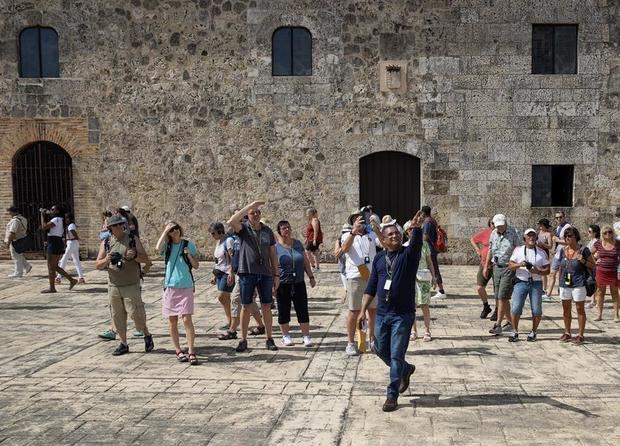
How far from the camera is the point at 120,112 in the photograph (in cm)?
1634

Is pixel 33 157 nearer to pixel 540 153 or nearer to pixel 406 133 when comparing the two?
pixel 406 133

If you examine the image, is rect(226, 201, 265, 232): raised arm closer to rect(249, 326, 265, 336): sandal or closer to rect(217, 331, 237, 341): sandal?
rect(217, 331, 237, 341): sandal

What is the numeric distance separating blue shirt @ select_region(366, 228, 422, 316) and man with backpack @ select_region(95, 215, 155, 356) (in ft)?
10.2

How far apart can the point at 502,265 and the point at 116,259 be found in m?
5.07

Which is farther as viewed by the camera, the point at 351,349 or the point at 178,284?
the point at 351,349

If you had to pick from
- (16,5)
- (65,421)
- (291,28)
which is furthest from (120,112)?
(65,421)

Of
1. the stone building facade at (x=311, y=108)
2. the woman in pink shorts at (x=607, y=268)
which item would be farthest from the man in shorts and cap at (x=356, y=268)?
the stone building facade at (x=311, y=108)

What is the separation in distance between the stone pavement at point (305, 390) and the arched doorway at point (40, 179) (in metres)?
7.37

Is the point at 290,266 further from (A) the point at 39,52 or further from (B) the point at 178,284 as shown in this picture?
(A) the point at 39,52

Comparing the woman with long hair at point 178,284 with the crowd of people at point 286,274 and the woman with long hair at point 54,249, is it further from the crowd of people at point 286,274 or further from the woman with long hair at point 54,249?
the woman with long hair at point 54,249

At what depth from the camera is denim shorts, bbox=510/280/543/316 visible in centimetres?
855

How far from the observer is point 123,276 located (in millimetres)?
7914

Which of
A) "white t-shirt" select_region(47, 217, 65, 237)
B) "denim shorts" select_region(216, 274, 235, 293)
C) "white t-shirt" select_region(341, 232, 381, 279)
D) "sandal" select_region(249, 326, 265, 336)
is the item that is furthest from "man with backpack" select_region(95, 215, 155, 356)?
"white t-shirt" select_region(47, 217, 65, 237)

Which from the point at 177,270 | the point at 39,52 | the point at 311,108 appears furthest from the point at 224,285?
the point at 39,52
